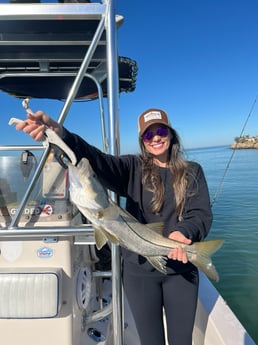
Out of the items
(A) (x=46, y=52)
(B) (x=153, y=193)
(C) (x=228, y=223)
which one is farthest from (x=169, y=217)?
(C) (x=228, y=223)

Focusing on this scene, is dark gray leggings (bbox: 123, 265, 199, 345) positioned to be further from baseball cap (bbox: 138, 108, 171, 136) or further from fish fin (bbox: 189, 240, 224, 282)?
baseball cap (bbox: 138, 108, 171, 136)

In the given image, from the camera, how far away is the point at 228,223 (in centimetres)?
1096

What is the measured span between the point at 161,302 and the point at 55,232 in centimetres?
87

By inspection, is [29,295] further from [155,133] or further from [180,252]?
[155,133]

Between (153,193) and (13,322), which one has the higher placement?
(153,193)

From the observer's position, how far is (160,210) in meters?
2.07

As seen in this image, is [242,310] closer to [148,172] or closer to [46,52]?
[148,172]

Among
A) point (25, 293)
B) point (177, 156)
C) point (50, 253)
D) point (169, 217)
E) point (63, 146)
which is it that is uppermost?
point (63, 146)

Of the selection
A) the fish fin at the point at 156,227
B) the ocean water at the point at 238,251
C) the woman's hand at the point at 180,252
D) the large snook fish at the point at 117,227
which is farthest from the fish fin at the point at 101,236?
the ocean water at the point at 238,251

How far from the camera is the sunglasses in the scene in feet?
6.88

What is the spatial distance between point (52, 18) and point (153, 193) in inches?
51.0

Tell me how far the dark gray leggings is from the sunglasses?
0.88 metres

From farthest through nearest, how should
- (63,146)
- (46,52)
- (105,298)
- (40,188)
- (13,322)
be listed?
(105,298) → (46,52) → (40,188) → (13,322) → (63,146)

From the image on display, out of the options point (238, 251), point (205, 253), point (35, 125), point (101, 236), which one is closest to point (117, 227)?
point (101, 236)
